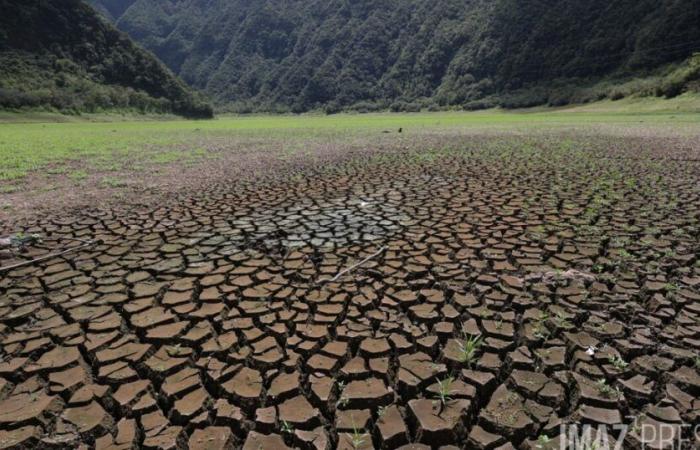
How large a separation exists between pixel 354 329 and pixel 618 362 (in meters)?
1.77

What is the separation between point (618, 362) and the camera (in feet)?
8.84

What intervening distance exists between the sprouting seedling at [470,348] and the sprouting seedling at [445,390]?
230mm

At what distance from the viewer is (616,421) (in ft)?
7.31

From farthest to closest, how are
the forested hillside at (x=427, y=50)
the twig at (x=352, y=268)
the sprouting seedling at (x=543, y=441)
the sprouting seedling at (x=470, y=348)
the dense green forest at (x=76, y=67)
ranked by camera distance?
the forested hillside at (x=427, y=50), the dense green forest at (x=76, y=67), the twig at (x=352, y=268), the sprouting seedling at (x=470, y=348), the sprouting seedling at (x=543, y=441)

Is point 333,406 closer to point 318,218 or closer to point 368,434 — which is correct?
point 368,434

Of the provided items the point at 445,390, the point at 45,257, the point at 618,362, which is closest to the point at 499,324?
the point at 618,362

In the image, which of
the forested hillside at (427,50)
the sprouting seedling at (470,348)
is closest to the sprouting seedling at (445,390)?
the sprouting seedling at (470,348)

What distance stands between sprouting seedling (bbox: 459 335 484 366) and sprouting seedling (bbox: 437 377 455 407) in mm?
230

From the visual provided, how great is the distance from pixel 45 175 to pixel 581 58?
337 ft

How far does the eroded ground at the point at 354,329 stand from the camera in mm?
2268

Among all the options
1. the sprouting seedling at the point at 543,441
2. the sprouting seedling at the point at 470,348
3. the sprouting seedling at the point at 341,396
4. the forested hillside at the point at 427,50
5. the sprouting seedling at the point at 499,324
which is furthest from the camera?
the forested hillside at the point at 427,50

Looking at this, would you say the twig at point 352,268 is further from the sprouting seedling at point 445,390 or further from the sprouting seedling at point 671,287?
the sprouting seedling at point 671,287

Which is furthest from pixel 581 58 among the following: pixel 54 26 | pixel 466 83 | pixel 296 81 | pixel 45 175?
pixel 54 26

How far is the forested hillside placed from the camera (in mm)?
76750
